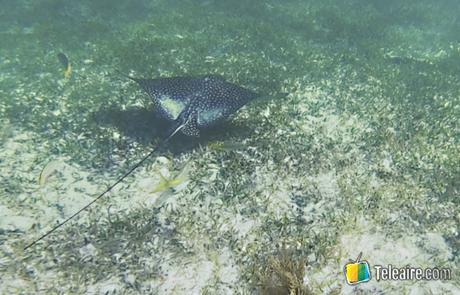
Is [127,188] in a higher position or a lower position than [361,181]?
higher

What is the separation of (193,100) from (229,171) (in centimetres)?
147

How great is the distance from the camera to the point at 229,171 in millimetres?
6578

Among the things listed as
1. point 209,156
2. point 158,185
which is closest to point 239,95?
point 209,156

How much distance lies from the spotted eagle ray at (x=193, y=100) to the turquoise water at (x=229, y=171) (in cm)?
55

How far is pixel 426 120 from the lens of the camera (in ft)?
26.9

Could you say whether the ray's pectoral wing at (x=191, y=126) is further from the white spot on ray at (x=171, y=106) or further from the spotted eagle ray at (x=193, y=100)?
the white spot on ray at (x=171, y=106)

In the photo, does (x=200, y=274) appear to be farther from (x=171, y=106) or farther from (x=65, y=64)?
(x=65, y=64)

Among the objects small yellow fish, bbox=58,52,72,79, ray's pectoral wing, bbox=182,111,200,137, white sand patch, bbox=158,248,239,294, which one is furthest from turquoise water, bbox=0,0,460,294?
ray's pectoral wing, bbox=182,111,200,137

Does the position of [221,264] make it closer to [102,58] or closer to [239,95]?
[239,95]

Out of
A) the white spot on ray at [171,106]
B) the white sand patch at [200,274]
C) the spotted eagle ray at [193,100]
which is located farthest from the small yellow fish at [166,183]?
the white sand patch at [200,274]

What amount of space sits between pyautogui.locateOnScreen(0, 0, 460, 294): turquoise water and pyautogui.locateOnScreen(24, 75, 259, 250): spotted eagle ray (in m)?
0.55

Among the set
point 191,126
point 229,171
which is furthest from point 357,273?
point 191,126

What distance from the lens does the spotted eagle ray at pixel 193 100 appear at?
648 centimetres

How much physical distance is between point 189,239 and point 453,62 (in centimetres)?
1139
